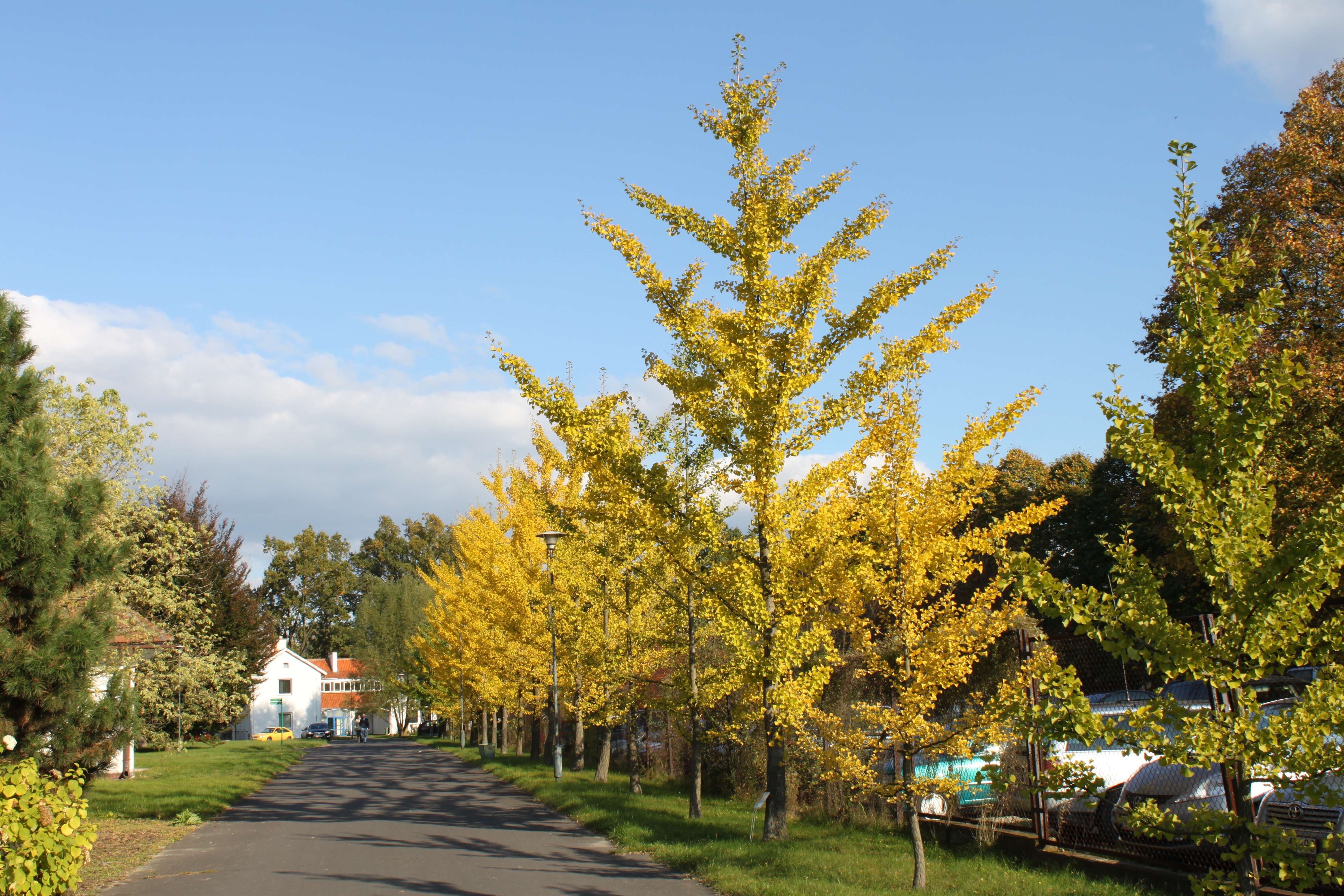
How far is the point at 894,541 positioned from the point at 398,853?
Answer: 7.80 m

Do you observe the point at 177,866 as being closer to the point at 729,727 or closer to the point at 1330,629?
the point at 729,727

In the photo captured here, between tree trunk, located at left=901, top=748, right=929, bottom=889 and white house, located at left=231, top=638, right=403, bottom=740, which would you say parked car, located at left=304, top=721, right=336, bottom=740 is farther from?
tree trunk, located at left=901, top=748, right=929, bottom=889

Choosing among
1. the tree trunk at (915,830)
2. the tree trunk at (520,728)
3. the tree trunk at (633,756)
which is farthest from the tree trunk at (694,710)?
the tree trunk at (520,728)

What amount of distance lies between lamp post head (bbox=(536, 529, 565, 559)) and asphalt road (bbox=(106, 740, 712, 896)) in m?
5.73

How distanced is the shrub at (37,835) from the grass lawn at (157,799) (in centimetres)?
129

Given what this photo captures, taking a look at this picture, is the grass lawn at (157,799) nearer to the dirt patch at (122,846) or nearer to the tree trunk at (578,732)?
the dirt patch at (122,846)

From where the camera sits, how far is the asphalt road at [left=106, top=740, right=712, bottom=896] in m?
9.63

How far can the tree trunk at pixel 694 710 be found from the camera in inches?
552

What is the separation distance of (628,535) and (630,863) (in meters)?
6.62

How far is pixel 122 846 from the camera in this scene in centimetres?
1273

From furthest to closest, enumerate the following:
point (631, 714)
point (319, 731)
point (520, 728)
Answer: point (319, 731) → point (520, 728) → point (631, 714)

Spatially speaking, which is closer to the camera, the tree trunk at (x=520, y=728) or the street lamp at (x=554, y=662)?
the street lamp at (x=554, y=662)

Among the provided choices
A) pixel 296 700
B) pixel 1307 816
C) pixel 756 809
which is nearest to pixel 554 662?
pixel 756 809

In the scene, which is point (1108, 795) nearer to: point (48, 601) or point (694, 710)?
point (694, 710)
